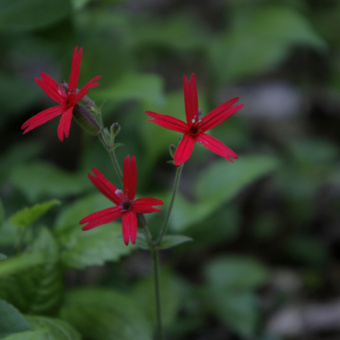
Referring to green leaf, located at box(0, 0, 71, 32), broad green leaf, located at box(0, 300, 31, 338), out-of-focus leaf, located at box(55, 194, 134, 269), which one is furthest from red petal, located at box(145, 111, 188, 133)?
green leaf, located at box(0, 0, 71, 32)

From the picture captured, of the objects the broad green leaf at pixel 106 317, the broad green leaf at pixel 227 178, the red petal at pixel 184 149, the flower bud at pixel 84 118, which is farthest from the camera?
the broad green leaf at pixel 227 178

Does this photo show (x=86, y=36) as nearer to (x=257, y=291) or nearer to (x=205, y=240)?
(x=205, y=240)

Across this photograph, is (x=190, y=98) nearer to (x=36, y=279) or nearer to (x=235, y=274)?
(x=36, y=279)

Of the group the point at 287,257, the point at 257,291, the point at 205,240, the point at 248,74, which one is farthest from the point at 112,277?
the point at 248,74

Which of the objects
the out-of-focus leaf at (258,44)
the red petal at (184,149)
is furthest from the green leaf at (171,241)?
the out-of-focus leaf at (258,44)

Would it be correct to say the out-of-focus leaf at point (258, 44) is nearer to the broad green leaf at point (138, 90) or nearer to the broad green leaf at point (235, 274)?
the broad green leaf at point (138, 90)

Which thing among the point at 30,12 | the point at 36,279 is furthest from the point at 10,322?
the point at 30,12

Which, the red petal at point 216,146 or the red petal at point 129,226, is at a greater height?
the red petal at point 216,146
